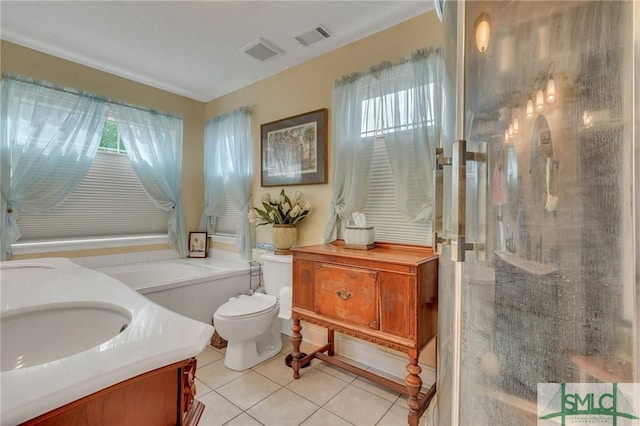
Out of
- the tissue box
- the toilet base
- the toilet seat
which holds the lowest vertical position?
the toilet base

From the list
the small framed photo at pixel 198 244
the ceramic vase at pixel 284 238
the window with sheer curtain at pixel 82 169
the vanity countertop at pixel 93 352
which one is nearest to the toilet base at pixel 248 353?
the ceramic vase at pixel 284 238

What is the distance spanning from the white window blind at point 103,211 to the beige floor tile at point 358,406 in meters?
2.61

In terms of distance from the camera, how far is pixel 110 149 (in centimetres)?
285

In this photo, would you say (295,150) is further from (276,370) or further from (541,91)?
(541,91)

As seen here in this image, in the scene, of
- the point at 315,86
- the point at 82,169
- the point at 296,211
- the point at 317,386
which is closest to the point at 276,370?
the point at 317,386

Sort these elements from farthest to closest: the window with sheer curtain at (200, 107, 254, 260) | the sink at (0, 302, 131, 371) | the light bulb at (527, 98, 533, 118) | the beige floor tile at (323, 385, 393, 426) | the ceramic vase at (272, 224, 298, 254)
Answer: the window with sheer curtain at (200, 107, 254, 260) → the ceramic vase at (272, 224, 298, 254) → the beige floor tile at (323, 385, 393, 426) → the sink at (0, 302, 131, 371) → the light bulb at (527, 98, 533, 118)

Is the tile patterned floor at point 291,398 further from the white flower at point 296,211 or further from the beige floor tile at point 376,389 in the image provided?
the white flower at point 296,211

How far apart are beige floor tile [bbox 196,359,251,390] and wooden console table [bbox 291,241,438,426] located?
0.44m

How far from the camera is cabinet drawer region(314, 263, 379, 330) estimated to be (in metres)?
1.58

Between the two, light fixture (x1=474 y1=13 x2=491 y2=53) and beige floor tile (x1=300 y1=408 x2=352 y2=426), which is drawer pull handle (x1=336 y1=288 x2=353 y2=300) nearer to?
beige floor tile (x1=300 y1=408 x2=352 y2=426)

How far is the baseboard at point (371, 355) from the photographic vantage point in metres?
1.83

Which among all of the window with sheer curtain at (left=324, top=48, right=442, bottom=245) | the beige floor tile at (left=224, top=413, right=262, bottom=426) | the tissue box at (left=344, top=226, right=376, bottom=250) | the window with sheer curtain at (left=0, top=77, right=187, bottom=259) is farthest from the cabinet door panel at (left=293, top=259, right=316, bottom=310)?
the window with sheer curtain at (left=0, top=77, right=187, bottom=259)

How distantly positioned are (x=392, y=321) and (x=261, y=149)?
208cm

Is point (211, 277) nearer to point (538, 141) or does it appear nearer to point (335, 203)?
point (335, 203)
